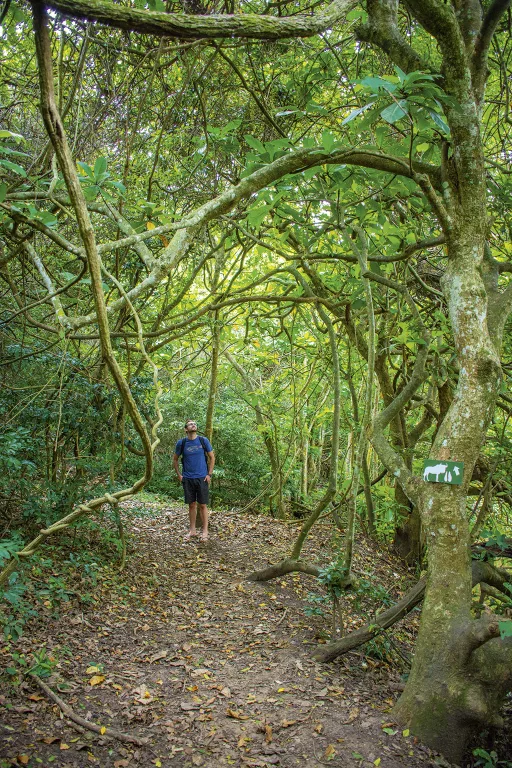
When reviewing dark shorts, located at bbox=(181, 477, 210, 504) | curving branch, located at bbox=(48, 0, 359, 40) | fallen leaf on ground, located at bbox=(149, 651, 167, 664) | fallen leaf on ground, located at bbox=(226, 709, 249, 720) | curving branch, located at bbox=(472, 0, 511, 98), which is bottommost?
fallen leaf on ground, located at bbox=(149, 651, 167, 664)

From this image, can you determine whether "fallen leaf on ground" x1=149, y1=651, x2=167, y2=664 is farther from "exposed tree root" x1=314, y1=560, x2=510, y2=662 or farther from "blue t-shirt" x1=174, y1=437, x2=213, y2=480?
"blue t-shirt" x1=174, y1=437, x2=213, y2=480

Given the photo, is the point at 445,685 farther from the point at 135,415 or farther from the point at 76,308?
the point at 76,308

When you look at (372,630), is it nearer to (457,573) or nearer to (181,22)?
(457,573)

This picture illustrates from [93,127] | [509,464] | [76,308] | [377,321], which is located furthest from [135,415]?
[377,321]

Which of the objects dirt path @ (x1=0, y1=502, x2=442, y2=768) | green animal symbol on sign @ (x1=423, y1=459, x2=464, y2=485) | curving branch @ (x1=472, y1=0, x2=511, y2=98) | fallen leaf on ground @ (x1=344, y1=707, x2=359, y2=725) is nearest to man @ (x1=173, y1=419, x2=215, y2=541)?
dirt path @ (x1=0, y1=502, x2=442, y2=768)

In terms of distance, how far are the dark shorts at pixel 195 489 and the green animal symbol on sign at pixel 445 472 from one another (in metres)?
4.22

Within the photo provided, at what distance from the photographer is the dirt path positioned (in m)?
2.59

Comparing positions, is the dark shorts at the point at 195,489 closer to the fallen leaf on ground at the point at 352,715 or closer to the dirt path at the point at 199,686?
the dirt path at the point at 199,686

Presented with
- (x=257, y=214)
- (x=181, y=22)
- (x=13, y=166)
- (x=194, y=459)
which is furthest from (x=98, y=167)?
(x=194, y=459)

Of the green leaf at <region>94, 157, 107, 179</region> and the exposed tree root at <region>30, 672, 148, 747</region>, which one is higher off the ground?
the green leaf at <region>94, 157, 107, 179</region>

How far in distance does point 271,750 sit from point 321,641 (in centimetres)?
144

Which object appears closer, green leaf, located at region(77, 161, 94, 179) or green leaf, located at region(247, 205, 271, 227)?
green leaf, located at region(77, 161, 94, 179)

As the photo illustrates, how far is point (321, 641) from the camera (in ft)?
13.3

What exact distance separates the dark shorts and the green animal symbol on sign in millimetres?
4223
